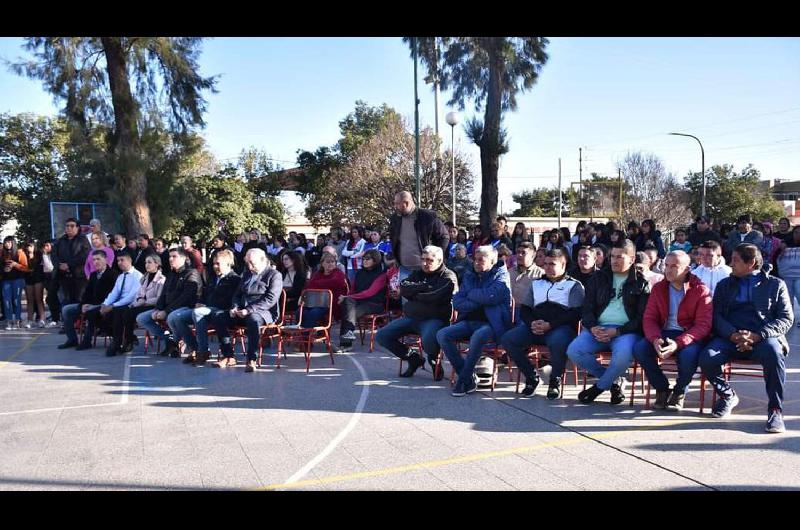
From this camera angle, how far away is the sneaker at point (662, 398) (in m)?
5.79

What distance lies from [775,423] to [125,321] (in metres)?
8.26

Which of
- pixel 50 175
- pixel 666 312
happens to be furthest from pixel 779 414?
pixel 50 175

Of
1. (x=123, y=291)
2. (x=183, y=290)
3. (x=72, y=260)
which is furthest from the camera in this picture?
(x=72, y=260)

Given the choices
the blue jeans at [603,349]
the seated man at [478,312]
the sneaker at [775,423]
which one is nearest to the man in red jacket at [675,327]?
the blue jeans at [603,349]

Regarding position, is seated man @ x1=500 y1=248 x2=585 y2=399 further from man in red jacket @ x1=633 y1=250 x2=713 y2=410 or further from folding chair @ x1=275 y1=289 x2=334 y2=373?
folding chair @ x1=275 y1=289 x2=334 y2=373

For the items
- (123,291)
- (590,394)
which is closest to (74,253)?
(123,291)

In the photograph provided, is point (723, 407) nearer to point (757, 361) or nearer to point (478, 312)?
point (757, 361)

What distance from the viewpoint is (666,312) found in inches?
231

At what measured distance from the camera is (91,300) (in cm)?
1016

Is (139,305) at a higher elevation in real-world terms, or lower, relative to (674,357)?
higher

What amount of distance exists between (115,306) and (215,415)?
14.7 ft

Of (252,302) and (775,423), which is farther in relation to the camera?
(252,302)
